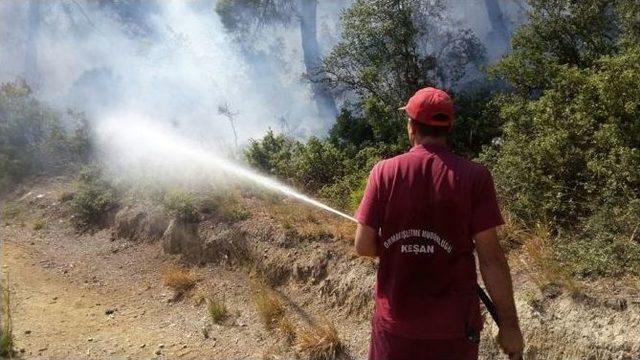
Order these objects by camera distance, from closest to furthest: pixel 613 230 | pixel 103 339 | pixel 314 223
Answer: pixel 613 230, pixel 103 339, pixel 314 223

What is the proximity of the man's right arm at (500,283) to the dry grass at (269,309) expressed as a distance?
3.56 m

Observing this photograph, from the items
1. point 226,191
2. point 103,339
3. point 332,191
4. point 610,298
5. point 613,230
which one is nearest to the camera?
point 610,298

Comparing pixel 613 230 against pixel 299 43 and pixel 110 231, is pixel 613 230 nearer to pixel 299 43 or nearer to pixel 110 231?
pixel 110 231

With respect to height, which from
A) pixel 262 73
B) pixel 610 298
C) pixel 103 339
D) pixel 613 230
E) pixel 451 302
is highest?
pixel 262 73

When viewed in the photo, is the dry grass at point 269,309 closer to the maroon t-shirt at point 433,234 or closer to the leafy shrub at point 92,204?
the maroon t-shirt at point 433,234

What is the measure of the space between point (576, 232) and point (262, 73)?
9678 mm

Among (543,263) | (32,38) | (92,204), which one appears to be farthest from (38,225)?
(543,263)

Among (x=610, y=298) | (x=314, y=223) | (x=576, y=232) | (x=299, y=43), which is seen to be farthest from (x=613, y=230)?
(x=299, y=43)

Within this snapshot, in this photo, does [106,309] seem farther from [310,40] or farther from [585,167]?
[310,40]

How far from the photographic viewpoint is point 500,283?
6.22 feet

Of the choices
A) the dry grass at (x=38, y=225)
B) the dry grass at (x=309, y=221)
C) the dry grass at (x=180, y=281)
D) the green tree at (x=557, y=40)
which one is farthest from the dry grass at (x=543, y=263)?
the dry grass at (x=38, y=225)

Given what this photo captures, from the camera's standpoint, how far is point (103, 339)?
5293mm

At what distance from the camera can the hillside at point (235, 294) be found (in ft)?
11.6

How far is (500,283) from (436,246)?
29cm
